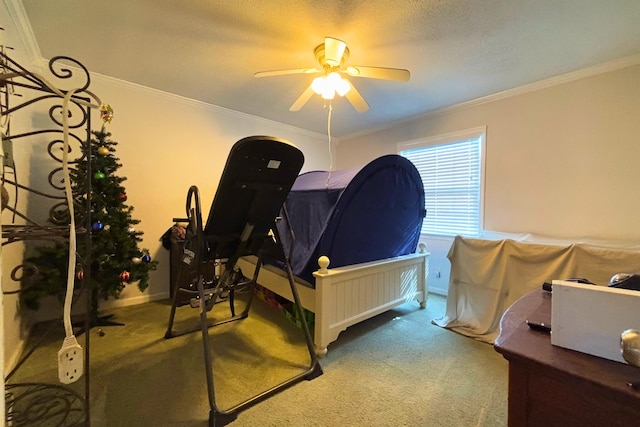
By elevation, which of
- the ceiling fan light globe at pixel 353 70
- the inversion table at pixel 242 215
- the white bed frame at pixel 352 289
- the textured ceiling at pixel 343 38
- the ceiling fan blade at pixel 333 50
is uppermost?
the textured ceiling at pixel 343 38

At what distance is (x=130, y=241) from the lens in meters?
2.62

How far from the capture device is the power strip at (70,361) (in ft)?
3.13

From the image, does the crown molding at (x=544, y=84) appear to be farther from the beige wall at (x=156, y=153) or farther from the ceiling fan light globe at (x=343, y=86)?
the beige wall at (x=156, y=153)

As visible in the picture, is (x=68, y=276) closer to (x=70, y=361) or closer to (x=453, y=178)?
(x=70, y=361)

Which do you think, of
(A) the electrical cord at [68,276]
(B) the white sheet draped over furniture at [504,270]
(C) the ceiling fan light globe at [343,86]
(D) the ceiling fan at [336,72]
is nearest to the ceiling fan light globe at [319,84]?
(D) the ceiling fan at [336,72]

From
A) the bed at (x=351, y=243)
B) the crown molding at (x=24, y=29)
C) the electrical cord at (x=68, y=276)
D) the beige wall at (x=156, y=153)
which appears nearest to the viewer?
the electrical cord at (x=68, y=276)

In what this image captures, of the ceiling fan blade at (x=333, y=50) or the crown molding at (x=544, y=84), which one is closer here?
the ceiling fan blade at (x=333, y=50)

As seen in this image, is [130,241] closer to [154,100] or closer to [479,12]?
[154,100]

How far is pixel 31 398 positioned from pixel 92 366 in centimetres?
34

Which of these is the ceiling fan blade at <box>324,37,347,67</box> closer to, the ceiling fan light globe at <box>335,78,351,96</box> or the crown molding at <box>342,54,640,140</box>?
the ceiling fan light globe at <box>335,78,351,96</box>

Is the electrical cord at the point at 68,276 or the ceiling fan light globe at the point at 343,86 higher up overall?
the ceiling fan light globe at the point at 343,86

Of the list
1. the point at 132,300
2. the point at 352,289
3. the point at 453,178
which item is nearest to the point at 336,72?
the point at 352,289

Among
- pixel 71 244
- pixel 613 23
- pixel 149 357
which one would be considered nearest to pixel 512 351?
pixel 71 244

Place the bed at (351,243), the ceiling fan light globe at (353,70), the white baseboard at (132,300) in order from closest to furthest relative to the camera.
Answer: the ceiling fan light globe at (353,70), the bed at (351,243), the white baseboard at (132,300)
